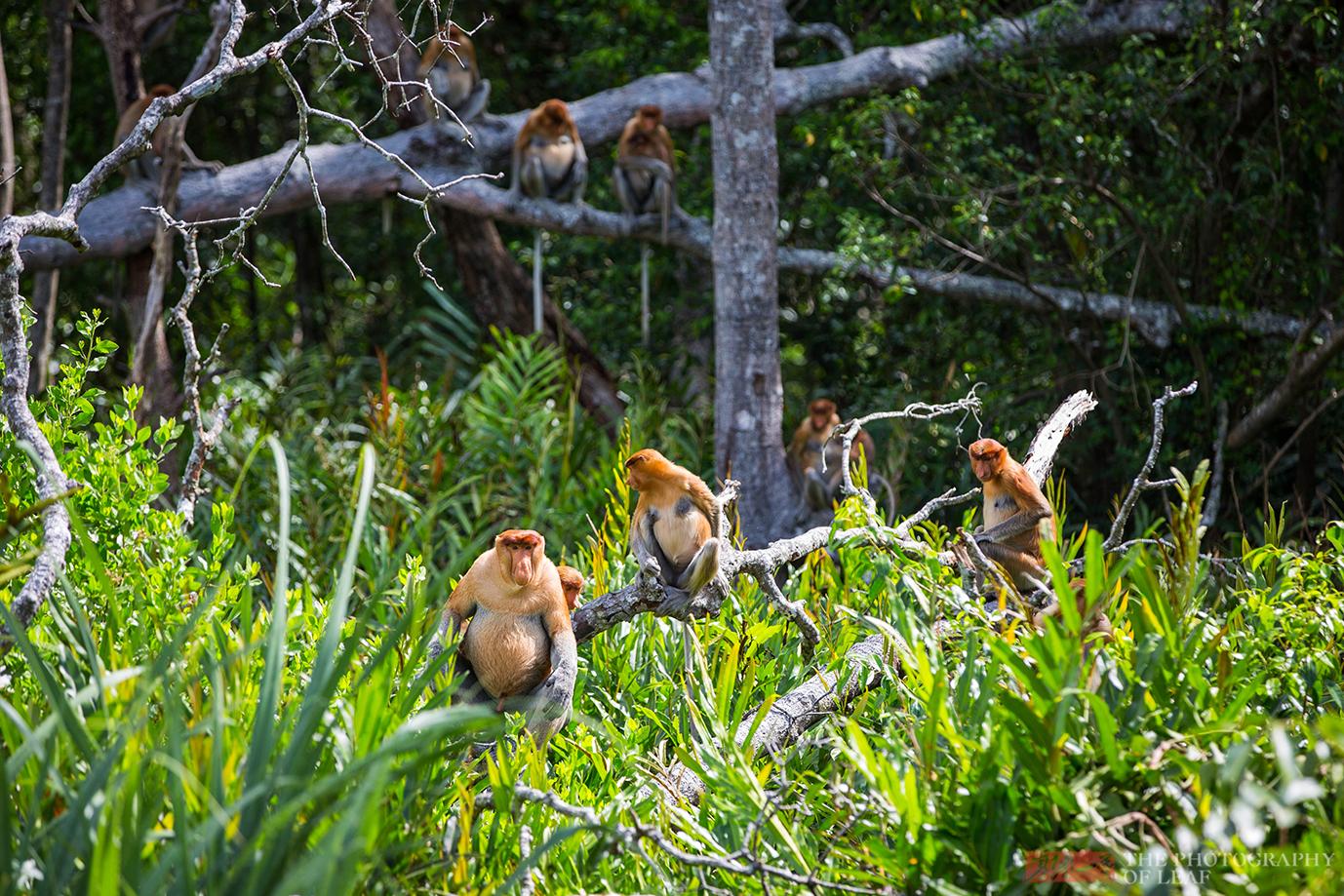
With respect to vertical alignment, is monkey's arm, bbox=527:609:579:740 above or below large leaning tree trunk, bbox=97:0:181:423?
below

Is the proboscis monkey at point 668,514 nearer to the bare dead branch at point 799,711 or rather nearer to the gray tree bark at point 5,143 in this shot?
the bare dead branch at point 799,711

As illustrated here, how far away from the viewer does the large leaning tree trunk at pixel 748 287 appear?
249 inches

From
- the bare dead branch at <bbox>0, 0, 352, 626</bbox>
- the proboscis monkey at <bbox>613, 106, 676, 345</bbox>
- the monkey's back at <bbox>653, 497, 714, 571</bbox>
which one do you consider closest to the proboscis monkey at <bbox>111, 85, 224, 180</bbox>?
the proboscis monkey at <bbox>613, 106, 676, 345</bbox>

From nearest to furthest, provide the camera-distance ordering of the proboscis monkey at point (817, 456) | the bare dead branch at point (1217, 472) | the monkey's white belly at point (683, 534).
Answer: the monkey's white belly at point (683, 534) → the bare dead branch at point (1217, 472) → the proboscis monkey at point (817, 456)

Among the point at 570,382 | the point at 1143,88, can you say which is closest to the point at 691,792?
the point at 570,382

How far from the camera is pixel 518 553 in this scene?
3381mm

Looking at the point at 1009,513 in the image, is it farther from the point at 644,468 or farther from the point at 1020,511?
the point at 644,468

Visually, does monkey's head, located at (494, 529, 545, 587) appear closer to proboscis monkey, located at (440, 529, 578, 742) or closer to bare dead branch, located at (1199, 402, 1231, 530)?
proboscis monkey, located at (440, 529, 578, 742)

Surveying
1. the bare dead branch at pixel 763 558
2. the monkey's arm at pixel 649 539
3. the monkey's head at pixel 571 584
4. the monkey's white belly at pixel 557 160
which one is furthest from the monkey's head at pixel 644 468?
the monkey's white belly at pixel 557 160

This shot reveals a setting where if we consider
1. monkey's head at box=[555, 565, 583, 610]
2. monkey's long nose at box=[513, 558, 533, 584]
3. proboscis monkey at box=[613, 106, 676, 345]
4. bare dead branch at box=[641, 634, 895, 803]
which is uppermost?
proboscis monkey at box=[613, 106, 676, 345]

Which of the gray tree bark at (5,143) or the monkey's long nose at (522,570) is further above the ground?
the gray tree bark at (5,143)

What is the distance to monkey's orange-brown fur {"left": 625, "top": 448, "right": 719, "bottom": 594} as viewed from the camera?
4.36 metres

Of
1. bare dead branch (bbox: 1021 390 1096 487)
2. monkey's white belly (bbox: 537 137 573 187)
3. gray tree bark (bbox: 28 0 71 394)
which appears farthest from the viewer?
monkey's white belly (bbox: 537 137 573 187)

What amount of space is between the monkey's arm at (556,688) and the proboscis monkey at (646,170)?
14.8 ft
